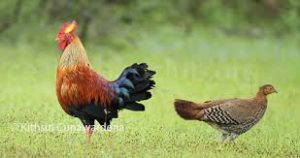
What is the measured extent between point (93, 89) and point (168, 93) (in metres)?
5.21

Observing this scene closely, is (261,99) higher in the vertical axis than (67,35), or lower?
lower

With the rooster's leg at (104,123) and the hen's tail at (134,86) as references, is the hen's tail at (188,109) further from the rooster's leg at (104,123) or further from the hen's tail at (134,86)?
the rooster's leg at (104,123)

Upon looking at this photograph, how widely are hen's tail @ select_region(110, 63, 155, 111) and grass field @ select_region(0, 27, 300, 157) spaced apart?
55 cm

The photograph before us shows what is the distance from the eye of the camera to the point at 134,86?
927cm

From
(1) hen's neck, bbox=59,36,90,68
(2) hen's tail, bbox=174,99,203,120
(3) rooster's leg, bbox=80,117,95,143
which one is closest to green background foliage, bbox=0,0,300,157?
(3) rooster's leg, bbox=80,117,95,143

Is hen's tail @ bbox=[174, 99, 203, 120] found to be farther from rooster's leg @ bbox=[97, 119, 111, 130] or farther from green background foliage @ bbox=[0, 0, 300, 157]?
rooster's leg @ bbox=[97, 119, 111, 130]

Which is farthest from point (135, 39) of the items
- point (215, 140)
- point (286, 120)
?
point (215, 140)

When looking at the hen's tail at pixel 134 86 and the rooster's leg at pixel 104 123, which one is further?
the rooster's leg at pixel 104 123

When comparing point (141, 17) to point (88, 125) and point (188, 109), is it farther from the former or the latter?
point (88, 125)

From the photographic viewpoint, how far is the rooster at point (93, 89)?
9234mm

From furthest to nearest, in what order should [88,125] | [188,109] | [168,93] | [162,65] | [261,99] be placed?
[162,65]
[168,93]
[261,99]
[188,109]
[88,125]

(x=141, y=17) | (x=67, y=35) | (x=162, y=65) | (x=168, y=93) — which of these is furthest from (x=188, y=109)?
(x=141, y=17)

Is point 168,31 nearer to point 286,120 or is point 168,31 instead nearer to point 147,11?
point 147,11

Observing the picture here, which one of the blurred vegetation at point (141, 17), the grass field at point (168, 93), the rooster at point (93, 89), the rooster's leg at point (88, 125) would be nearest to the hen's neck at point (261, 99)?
the grass field at point (168, 93)
